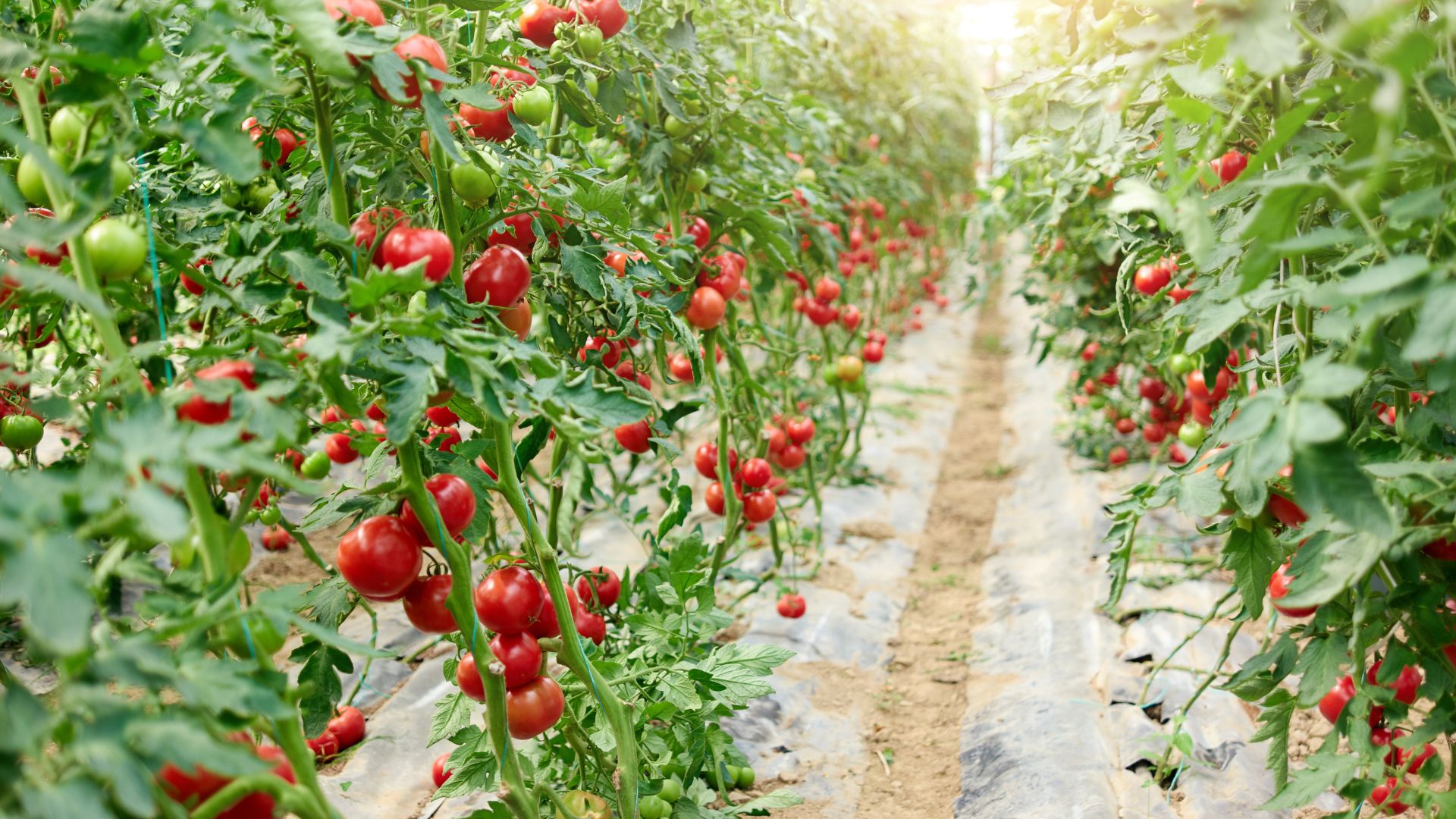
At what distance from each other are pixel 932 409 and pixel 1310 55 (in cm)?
346

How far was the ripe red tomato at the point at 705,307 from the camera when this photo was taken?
1.68 m

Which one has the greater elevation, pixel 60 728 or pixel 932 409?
pixel 60 728

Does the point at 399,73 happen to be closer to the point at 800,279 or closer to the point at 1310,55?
the point at 1310,55

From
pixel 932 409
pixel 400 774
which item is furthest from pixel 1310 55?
pixel 932 409

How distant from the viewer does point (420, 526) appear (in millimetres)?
985

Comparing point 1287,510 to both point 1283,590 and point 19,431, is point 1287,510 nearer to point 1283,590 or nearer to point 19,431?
point 1283,590

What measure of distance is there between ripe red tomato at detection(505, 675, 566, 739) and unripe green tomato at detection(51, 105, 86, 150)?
0.68 m

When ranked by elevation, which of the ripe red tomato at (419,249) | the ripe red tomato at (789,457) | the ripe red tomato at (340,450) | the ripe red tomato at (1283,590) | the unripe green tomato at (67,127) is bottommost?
the ripe red tomato at (789,457)

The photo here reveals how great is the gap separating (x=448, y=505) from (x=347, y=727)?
2.87 feet

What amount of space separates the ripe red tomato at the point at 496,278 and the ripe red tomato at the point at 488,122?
16cm

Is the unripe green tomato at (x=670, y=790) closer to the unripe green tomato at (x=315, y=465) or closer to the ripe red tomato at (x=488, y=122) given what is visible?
the unripe green tomato at (x=315, y=465)

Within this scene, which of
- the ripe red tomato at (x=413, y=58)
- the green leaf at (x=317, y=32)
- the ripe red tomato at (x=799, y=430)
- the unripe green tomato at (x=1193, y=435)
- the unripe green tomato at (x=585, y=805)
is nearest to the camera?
the green leaf at (x=317, y=32)

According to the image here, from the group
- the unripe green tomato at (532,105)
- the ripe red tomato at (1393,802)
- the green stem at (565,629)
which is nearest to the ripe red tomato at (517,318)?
the green stem at (565,629)

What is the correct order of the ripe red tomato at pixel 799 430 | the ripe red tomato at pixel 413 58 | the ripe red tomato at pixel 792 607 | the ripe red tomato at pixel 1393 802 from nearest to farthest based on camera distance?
the ripe red tomato at pixel 413 58 < the ripe red tomato at pixel 1393 802 < the ripe red tomato at pixel 792 607 < the ripe red tomato at pixel 799 430
